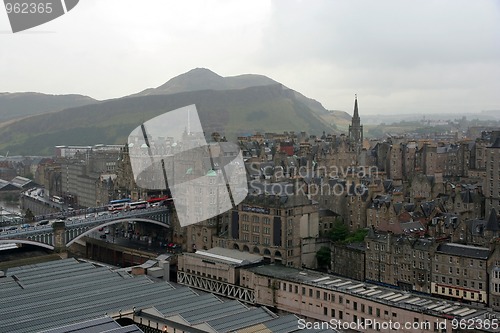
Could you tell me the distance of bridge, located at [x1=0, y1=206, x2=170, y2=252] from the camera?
42344mm

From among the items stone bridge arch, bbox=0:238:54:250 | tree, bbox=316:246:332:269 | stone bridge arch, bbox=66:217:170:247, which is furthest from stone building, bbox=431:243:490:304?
stone bridge arch, bbox=0:238:54:250

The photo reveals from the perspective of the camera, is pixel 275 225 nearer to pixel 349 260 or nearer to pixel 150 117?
pixel 349 260

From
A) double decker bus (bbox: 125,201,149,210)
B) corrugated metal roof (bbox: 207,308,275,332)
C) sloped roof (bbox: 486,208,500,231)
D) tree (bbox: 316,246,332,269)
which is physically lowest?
tree (bbox: 316,246,332,269)

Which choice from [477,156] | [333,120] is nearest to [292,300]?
[477,156]

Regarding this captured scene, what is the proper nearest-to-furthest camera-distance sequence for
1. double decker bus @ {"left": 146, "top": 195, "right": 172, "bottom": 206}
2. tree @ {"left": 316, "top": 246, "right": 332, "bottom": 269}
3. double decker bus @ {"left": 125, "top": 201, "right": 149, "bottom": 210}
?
tree @ {"left": 316, "top": 246, "right": 332, "bottom": 269} → double decker bus @ {"left": 125, "top": 201, "right": 149, "bottom": 210} → double decker bus @ {"left": 146, "top": 195, "right": 172, "bottom": 206}

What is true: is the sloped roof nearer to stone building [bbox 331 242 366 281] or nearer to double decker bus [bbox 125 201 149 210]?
stone building [bbox 331 242 366 281]

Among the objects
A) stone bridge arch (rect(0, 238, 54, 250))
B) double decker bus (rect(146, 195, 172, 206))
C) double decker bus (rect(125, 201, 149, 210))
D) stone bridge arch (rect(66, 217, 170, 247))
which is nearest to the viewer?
stone bridge arch (rect(0, 238, 54, 250))

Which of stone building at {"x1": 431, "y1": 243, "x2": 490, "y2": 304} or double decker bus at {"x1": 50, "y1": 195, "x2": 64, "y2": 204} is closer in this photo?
stone building at {"x1": 431, "y1": 243, "x2": 490, "y2": 304}

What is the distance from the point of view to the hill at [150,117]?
142250 mm

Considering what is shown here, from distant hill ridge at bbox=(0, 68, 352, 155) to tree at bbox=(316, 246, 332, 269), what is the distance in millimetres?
91935

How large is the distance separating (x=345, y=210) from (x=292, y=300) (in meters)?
12.7

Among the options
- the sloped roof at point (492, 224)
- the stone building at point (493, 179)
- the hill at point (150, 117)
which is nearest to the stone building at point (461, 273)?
the sloped roof at point (492, 224)

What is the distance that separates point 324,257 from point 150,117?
103426mm

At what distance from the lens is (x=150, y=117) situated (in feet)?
460
